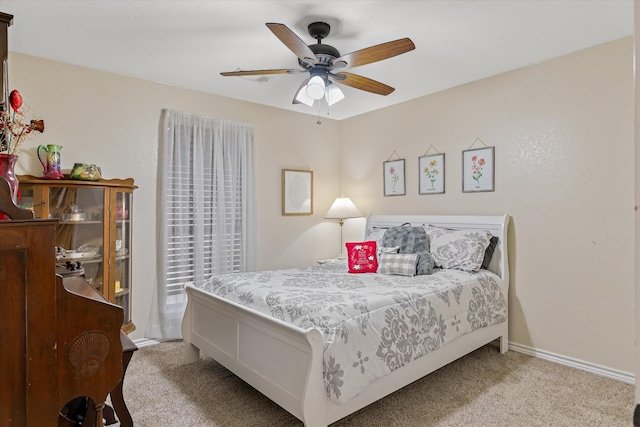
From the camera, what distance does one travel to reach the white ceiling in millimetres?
2246

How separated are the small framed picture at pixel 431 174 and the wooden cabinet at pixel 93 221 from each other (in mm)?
2872

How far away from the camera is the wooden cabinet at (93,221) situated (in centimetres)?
274

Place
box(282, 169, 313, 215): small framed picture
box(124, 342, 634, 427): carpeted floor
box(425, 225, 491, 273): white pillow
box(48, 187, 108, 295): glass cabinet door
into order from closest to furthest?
1. box(124, 342, 634, 427): carpeted floor
2. box(48, 187, 108, 295): glass cabinet door
3. box(425, 225, 491, 273): white pillow
4. box(282, 169, 313, 215): small framed picture

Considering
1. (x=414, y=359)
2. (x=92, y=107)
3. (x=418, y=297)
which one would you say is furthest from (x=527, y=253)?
(x=92, y=107)

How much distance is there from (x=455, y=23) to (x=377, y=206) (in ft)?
7.93

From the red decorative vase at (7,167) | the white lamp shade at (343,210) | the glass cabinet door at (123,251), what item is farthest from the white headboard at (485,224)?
the red decorative vase at (7,167)

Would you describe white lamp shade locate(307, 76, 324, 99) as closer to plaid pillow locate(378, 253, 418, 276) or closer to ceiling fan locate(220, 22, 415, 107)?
ceiling fan locate(220, 22, 415, 107)

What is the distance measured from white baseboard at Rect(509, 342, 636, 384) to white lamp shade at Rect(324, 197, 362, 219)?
7.04ft

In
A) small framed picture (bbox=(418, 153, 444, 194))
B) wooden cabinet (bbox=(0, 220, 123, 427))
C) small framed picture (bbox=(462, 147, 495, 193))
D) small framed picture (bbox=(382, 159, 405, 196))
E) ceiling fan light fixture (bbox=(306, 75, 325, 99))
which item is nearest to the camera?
wooden cabinet (bbox=(0, 220, 123, 427))

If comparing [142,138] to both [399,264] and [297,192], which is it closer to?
[297,192]

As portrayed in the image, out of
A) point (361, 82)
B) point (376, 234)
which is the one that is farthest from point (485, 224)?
point (361, 82)

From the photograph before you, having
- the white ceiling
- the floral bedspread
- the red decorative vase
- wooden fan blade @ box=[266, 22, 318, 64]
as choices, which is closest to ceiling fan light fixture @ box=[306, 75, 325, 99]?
wooden fan blade @ box=[266, 22, 318, 64]

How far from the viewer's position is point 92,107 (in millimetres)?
3225

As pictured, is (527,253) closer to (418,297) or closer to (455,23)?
(418,297)
